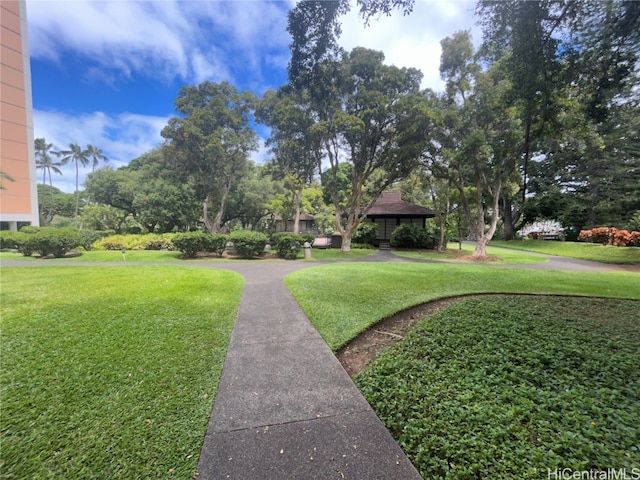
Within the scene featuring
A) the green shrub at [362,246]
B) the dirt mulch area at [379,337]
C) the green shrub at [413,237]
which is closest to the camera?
the dirt mulch area at [379,337]

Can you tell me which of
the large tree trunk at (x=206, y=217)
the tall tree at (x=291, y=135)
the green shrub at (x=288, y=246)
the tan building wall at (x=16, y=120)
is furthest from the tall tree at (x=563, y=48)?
the tan building wall at (x=16, y=120)

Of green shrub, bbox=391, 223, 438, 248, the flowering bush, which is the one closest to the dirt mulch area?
green shrub, bbox=391, 223, 438, 248

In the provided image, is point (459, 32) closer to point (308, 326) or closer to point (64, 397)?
point (308, 326)

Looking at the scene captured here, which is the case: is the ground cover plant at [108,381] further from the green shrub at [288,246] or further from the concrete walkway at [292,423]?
the green shrub at [288,246]

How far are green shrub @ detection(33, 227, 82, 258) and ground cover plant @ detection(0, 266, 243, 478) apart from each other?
30.9ft

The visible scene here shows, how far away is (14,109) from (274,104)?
19706 mm

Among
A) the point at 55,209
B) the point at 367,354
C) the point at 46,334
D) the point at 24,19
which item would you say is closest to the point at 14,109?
the point at 24,19

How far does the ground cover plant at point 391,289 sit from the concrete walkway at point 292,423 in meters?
0.82

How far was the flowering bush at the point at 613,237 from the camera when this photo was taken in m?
15.1

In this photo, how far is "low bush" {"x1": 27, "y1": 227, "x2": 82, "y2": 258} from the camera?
12.7 meters

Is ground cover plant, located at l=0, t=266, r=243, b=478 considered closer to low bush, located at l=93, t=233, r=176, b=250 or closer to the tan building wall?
A: low bush, located at l=93, t=233, r=176, b=250

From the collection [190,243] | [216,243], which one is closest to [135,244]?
[190,243]

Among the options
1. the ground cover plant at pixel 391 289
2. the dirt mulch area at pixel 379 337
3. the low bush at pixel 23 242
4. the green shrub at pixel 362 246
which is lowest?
the dirt mulch area at pixel 379 337

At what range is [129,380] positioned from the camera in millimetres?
2758
